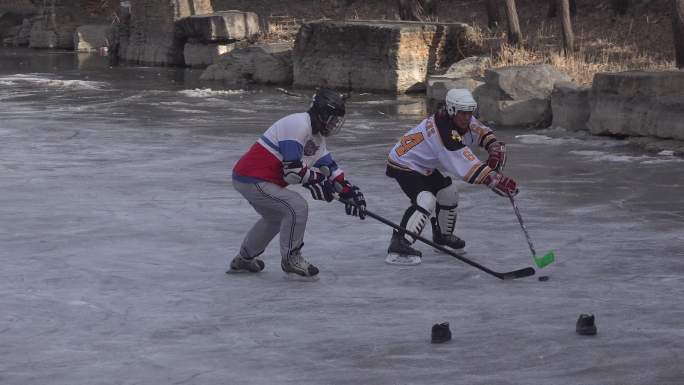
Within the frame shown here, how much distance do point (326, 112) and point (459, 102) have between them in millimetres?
1166

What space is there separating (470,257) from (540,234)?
95 centimetres

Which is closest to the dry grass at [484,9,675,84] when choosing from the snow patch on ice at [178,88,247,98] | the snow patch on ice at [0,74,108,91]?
the snow patch on ice at [178,88,247,98]

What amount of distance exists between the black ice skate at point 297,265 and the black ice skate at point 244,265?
12.0 inches

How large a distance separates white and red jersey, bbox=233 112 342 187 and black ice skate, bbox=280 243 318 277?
0.48 metres

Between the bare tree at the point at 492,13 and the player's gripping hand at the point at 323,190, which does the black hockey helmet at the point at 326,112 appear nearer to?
the player's gripping hand at the point at 323,190

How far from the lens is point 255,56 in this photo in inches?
1010

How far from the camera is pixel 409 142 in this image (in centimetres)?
898

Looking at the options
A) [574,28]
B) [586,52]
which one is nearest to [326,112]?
[586,52]

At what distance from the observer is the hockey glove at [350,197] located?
808cm

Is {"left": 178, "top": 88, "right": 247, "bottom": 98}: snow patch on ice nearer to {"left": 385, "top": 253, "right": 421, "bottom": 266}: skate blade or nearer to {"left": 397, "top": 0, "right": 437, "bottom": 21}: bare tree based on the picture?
{"left": 397, "top": 0, "right": 437, "bottom": 21}: bare tree

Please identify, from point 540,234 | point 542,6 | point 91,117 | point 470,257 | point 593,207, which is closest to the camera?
point 470,257

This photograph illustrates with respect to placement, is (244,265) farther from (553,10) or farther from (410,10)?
(553,10)

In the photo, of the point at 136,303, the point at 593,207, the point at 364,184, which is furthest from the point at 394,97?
the point at 136,303

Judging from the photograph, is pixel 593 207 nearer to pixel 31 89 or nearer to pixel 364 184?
pixel 364 184
